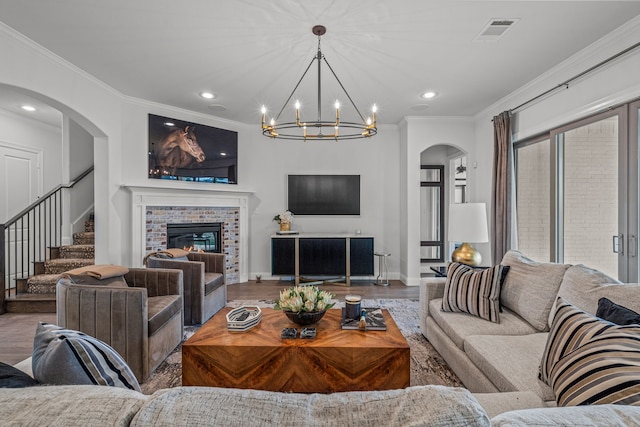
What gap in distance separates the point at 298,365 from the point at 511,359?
1.20 meters

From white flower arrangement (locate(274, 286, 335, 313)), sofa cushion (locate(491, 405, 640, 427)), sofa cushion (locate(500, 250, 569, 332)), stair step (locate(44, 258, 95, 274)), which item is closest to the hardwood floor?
stair step (locate(44, 258, 95, 274))

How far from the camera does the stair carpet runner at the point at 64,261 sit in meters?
4.18

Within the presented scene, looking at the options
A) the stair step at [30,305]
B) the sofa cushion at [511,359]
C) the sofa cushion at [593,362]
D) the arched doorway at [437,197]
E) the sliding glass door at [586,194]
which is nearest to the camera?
the sofa cushion at [593,362]

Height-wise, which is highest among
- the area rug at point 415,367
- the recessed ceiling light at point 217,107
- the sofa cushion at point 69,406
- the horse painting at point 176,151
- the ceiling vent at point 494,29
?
the recessed ceiling light at point 217,107

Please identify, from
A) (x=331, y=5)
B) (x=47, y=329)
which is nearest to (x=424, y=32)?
(x=331, y=5)

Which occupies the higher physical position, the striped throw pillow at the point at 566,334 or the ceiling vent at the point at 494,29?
the ceiling vent at the point at 494,29

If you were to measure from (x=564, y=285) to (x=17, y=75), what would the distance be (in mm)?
4570

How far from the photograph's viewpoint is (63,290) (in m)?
2.39

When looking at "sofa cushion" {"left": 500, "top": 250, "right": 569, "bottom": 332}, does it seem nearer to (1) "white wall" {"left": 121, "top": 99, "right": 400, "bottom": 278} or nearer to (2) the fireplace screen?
(1) "white wall" {"left": 121, "top": 99, "right": 400, "bottom": 278}

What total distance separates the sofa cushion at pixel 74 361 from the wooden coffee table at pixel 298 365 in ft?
2.74

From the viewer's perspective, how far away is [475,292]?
2.56 meters

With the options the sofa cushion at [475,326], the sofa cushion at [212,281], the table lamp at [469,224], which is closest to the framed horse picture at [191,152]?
A: the sofa cushion at [212,281]

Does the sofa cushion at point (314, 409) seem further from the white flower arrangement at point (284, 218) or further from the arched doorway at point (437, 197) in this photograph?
the arched doorway at point (437, 197)

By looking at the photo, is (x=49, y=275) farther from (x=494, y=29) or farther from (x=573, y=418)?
(x=494, y=29)
